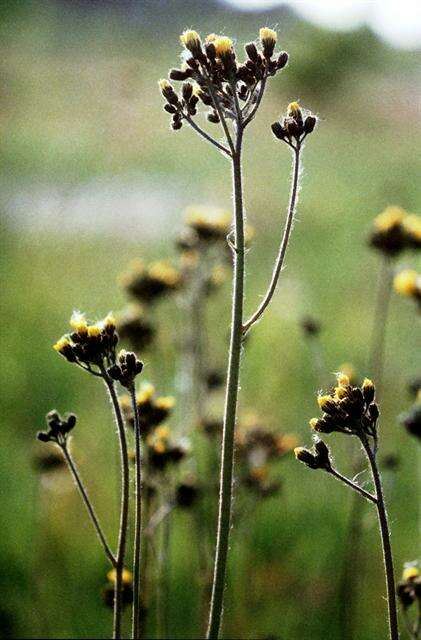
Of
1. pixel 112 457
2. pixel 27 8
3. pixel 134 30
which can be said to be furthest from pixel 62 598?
pixel 134 30

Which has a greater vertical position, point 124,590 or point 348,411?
point 348,411

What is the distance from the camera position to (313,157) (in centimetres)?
2200

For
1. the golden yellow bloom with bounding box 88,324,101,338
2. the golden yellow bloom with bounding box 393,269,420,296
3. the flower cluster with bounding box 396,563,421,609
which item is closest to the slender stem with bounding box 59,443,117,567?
the golden yellow bloom with bounding box 88,324,101,338

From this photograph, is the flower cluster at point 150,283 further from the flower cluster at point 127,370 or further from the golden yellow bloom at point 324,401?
the golden yellow bloom at point 324,401

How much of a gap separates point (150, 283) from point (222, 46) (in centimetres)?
319

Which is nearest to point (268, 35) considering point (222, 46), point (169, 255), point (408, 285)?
point (222, 46)

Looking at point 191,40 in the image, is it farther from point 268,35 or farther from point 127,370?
point 127,370

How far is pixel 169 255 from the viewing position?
12930mm

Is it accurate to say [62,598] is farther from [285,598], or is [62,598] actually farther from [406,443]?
[406,443]

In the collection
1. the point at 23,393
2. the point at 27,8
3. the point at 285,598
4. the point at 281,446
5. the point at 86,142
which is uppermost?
the point at 27,8

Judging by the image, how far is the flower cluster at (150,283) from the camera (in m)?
5.68

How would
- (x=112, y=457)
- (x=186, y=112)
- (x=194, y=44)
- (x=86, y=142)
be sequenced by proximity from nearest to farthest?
(x=194, y=44) → (x=186, y=112) → (x=112, y=457) → (x=86, y=142)

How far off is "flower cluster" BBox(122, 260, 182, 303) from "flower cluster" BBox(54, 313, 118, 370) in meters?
2.78

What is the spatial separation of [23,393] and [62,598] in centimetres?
344
